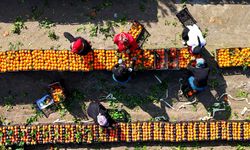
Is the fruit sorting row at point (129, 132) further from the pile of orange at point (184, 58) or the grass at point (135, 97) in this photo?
the pile of orange at point (184, 58)

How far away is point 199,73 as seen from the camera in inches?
651

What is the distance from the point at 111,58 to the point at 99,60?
1.66ft

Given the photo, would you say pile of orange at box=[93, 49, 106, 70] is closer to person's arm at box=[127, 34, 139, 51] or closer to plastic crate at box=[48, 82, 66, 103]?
person's arm at box=[127, 34, 139, 51]

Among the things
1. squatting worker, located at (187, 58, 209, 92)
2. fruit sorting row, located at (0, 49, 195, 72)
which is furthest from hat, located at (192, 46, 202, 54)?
fruit sorting row, located at (0, 49, 195, 72)

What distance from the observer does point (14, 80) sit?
18156 millimetres

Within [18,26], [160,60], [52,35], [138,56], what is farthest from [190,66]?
[18,26]

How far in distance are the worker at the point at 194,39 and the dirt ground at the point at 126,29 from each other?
28.8 inches

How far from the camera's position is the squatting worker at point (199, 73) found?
1648cm

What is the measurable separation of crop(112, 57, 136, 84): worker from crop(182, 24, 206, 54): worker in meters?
2.36

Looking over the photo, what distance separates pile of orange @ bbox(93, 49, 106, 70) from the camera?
1728cm

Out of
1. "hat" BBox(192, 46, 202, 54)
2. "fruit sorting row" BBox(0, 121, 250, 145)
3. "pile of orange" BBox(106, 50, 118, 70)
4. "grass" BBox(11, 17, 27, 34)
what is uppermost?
"grass" BBox(11, 17, 27, 34)

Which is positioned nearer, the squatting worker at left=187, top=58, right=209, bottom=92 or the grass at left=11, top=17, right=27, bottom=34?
the squatting worker at left=187, top=58, right=209, bottom=92

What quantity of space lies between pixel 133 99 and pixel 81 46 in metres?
3.44

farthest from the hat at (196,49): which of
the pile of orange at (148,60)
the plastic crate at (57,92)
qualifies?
the plastic crate at (57,92)
